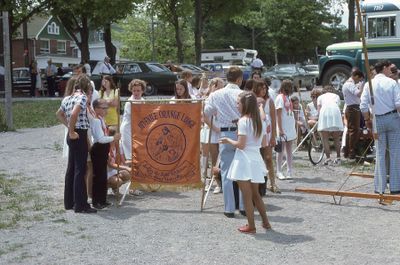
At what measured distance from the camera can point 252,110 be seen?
288 inches

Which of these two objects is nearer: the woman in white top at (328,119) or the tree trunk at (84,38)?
the woman in white top at (328,119)

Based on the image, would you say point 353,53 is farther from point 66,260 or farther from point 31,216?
point 66,260

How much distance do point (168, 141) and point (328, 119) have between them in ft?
15.2

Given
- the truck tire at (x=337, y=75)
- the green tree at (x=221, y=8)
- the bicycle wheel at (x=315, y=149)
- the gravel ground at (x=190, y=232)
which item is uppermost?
the green tree at (x=221, y=8)

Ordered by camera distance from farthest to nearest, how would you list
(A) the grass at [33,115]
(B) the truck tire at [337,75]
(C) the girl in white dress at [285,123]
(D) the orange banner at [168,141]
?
(B) the truck tire at [337,75], (A) the grass at [33,115], (C) the girl in white dress at [285,123], (D) the orange banner at [168,141]

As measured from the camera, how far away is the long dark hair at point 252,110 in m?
7.31

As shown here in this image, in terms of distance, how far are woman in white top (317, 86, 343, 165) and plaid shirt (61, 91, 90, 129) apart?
233 inches

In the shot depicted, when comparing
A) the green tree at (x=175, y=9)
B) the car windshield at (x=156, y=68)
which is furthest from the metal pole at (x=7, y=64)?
the green tree at (x=175, y=9)

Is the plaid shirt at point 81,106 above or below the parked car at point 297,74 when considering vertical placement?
below

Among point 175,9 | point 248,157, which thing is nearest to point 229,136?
point 248,157

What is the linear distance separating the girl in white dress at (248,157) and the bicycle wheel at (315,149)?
585cm

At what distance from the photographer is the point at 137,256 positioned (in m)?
6.45

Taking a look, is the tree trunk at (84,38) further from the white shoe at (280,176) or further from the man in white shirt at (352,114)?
the white shoe at (280,176)

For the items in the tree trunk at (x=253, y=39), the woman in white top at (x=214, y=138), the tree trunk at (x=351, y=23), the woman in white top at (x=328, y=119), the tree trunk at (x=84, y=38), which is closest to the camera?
the woman in white top at (x=214, y=138)
